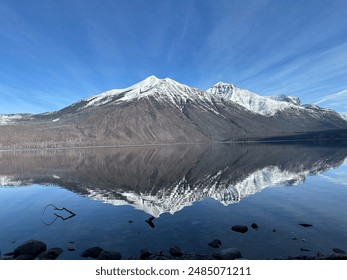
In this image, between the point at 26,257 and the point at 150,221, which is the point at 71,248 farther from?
the point at 150,221

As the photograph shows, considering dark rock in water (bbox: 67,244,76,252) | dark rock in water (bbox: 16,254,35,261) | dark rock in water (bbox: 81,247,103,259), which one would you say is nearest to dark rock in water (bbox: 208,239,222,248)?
dark rock in water (bbox: 81,247,103,259)

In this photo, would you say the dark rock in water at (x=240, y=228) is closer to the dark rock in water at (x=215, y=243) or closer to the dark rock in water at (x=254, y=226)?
the dark rock in water at (x=254, y=226)

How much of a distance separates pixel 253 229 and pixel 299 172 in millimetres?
43641

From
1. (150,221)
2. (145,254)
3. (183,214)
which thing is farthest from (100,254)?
(183,214)

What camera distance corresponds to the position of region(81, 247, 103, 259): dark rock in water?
67.4ft

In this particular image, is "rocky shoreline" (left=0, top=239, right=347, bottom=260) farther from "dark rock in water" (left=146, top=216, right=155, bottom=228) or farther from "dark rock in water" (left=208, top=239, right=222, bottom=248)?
"dark rock in water" (left=146, top=216, right=155, bottom=228)

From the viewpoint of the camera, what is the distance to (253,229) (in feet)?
85.6

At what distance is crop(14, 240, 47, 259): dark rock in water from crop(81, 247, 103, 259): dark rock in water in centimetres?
344

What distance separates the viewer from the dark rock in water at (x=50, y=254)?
65.3ft

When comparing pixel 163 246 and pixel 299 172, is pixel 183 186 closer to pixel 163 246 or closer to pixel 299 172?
pixel 163 246

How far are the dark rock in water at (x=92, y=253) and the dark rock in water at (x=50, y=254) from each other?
190cm

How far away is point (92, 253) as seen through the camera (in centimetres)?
2064

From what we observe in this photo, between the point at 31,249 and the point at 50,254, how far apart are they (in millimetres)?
1899
